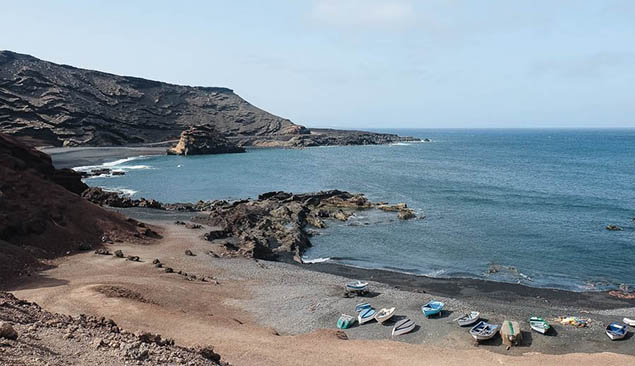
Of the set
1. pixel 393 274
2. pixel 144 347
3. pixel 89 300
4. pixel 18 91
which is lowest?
pixel 393 274

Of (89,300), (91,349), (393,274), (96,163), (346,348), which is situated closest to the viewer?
(91,349)

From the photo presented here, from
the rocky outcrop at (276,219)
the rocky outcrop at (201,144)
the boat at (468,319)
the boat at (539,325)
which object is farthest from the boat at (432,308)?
the rocky outcrop at (201,144)

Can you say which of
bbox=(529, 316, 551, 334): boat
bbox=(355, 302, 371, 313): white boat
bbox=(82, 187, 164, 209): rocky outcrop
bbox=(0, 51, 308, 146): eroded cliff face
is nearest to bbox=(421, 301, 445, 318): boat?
bbox=(355, 302, 371, 313): white boat

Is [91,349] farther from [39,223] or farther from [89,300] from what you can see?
[39,223]

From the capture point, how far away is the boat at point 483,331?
24172mm

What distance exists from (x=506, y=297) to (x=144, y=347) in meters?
28.1

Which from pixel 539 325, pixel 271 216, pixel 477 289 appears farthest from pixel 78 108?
pixel 539 325

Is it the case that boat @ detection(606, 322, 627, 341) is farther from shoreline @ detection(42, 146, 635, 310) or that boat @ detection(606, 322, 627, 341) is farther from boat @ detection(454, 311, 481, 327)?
shoreline @ detection(42, 146, 635, 310)

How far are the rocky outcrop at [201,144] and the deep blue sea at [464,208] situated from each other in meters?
18.4

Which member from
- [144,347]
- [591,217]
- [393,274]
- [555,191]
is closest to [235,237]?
[393,274]

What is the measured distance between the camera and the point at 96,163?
116688mm

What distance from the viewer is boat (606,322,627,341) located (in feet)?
81.7

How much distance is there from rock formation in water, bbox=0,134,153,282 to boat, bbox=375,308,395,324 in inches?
922

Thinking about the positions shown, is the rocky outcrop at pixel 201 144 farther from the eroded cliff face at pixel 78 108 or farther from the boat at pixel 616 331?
the boat at pixel 616 331
